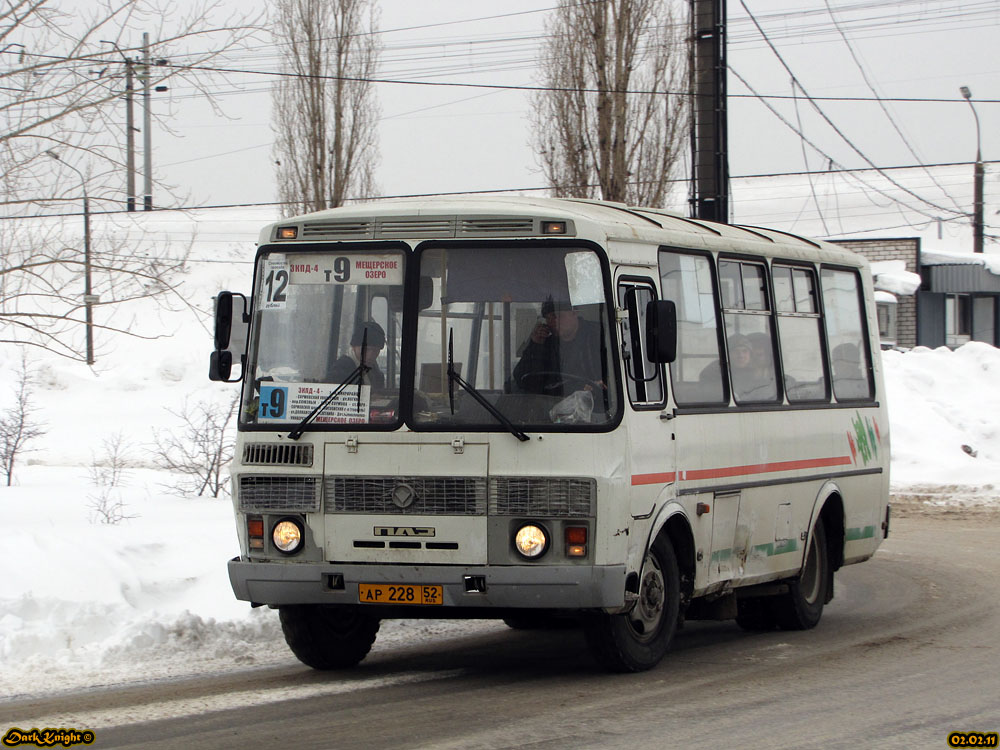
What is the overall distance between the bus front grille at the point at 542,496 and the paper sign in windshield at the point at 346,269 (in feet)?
4.50

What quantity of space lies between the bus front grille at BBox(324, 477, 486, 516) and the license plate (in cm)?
41

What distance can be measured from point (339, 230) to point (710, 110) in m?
12.1

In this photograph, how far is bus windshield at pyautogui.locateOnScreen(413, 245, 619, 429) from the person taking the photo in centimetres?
821

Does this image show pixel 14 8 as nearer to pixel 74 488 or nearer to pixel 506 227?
pixel 506 227

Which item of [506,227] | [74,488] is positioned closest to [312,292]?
[506,227]

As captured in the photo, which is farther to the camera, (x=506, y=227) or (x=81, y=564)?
(x=81, y=564)

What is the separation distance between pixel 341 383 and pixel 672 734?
281cm

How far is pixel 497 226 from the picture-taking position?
8.41 metres

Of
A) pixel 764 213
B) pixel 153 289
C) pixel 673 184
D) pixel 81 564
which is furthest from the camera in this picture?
pixel 764 213

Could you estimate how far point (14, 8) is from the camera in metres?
12.1

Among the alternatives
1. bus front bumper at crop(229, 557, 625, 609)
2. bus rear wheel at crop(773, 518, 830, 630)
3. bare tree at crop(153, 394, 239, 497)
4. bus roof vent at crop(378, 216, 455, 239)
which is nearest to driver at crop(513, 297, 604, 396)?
bus roof vent at crop(378, 216, 455, 239)

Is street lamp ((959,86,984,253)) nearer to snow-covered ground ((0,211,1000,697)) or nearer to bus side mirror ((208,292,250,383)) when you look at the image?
snow-covered ground ((0,211,1000,697))

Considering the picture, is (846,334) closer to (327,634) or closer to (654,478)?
(654,478)

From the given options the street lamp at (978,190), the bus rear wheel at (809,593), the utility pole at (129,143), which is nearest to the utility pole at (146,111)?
the utility pole at (129,143)
